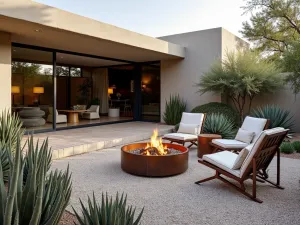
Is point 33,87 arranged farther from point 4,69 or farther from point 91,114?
point 4,69

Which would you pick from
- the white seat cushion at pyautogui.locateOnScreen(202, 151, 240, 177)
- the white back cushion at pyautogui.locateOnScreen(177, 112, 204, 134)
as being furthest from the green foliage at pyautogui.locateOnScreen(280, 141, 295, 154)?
the white seat cushion at pyautogui.locateOnScreen(202, 151, 240, 177)

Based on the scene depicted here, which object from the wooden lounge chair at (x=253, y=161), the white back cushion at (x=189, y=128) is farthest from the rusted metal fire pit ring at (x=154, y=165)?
the white back cushion at (x=189, y=128)

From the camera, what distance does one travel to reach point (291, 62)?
829 cm

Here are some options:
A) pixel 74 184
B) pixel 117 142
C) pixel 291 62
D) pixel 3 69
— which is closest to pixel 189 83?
pixel 291 62

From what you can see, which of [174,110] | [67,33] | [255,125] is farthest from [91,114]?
[255,125]

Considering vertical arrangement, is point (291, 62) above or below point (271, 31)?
below

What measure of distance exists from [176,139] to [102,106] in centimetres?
1008

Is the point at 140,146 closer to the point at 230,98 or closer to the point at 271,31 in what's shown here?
the point at 230,98

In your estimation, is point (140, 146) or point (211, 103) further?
point (211, 103)

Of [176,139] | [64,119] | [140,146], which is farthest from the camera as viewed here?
[64,119]

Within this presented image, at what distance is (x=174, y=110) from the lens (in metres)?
11.3

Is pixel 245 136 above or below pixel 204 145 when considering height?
above

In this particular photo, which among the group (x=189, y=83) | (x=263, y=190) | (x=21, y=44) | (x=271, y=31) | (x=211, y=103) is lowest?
(x=263, y=190)

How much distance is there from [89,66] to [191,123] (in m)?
9.97
